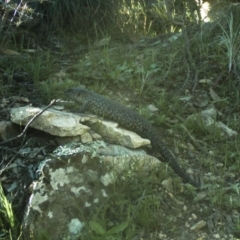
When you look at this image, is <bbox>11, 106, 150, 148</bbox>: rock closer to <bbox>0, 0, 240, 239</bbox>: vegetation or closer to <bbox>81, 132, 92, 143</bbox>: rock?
<bbox>81, 132, 92, 143</bbox>: rock

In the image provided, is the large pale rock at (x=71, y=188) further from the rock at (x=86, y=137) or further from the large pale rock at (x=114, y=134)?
the large pale rock at (x=114, y=134)

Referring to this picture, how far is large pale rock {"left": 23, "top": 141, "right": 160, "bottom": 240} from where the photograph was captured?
3955 mm

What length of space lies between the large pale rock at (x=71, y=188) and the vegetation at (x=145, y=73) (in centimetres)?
11

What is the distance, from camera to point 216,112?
571 centimetres

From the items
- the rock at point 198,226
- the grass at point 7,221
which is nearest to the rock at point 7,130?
the grass at point 7,221

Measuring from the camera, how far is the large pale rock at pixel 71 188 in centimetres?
396

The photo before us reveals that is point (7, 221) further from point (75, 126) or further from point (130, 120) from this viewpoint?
point (130, 120)

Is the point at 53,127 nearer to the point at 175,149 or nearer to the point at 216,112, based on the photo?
the point at 175,149

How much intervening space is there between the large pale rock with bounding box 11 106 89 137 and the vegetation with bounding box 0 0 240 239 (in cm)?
61

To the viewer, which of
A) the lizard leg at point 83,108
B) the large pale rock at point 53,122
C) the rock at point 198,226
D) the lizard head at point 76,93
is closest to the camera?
the rock at point 198,226

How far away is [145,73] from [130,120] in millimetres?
1233

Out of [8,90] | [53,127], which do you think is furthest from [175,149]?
[8,90]

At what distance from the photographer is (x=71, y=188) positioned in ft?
13.6

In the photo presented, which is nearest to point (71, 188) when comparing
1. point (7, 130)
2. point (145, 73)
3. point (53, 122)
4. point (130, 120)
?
point (53, 122)
